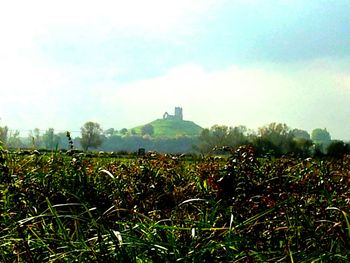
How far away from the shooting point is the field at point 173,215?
132 inches

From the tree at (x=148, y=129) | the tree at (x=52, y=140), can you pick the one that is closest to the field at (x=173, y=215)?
the tree at (x=52, y=140)

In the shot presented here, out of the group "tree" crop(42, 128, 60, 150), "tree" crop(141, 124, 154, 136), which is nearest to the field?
"tree" crop(42, 128, 60, 150)

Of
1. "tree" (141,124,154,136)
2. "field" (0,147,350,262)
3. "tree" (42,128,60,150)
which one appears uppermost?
"tree" (141,124,154,136)

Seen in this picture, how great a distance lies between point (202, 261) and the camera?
10.8 ft

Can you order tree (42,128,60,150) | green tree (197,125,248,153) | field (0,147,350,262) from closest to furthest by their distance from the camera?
1. field (0,147,350,262)
2. tree (42,128,60,150)
3. green tree (197,125,248,153)

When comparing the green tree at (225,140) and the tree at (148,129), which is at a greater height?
the tree at (148,129)

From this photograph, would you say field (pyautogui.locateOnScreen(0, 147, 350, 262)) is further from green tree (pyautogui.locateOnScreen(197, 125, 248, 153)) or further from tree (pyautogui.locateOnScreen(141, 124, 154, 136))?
tree (pyautogui.locateOnScreen(141, 124, 154, 136))

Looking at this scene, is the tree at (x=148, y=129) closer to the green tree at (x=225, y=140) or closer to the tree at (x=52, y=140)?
the green tree at (x=225, y=140)

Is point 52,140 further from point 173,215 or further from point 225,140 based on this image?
point 225,140

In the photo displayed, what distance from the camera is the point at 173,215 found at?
17.0ft

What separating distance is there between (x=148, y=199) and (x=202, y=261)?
3.98 metres

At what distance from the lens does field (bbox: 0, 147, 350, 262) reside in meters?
3.34

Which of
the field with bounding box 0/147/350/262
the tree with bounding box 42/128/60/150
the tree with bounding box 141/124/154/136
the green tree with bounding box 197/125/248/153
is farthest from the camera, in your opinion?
the tree with bounding box 141/124/154/136

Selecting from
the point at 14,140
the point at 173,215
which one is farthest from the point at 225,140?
the point at 173,215
